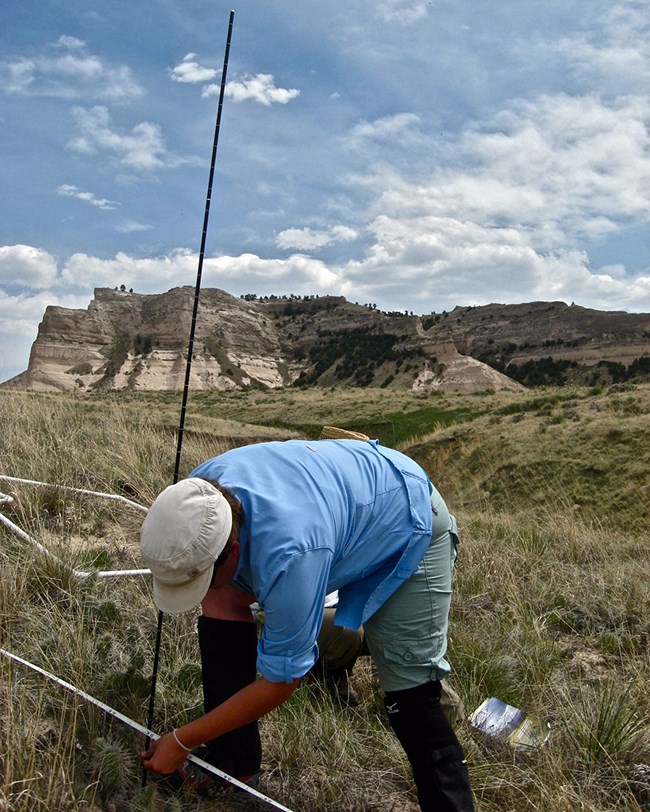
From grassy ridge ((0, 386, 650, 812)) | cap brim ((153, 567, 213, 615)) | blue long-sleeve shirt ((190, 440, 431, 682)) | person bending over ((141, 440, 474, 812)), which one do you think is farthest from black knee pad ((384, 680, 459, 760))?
cap brim ((153, 567, 213, 615))

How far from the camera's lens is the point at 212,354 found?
75.2m

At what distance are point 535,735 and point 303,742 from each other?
39.7 inches

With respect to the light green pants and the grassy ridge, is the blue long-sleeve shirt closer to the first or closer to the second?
the light green pants

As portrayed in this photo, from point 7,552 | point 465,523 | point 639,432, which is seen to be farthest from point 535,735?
point 639,432

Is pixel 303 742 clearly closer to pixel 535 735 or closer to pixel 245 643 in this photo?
pixel 245 643

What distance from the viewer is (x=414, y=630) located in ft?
7.86

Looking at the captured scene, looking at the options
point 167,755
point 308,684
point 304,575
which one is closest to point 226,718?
point 167,755

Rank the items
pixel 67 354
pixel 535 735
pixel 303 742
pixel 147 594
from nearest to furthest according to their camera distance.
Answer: pixel 303 742 < pixel 535 735 < pixel 147 594 < pixel 67 354

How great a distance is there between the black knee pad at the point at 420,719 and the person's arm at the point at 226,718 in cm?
52

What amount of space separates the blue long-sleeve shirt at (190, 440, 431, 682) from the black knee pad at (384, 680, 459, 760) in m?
0.31

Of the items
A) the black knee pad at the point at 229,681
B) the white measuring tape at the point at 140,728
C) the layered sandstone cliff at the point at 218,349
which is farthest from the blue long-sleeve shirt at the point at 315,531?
the layered sandstone cliff at the point at 218,349

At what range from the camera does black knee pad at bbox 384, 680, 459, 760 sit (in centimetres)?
229

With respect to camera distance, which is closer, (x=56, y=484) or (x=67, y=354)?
(x=56, y=484)

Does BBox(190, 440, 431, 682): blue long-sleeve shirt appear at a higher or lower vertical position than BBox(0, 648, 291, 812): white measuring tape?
higher
